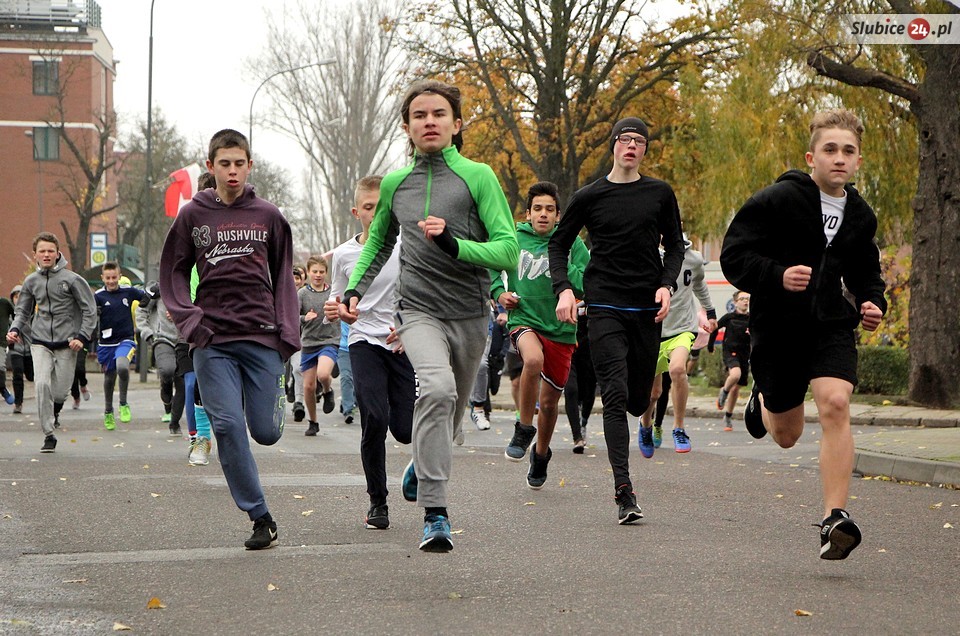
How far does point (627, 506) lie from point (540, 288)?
261 centimetres

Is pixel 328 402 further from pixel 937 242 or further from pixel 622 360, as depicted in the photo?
pixel 622 360

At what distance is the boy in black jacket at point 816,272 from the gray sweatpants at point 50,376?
26.6ft

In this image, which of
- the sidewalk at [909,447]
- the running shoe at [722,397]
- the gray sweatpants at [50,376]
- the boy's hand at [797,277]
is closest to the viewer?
the boy's hand at [797,277]

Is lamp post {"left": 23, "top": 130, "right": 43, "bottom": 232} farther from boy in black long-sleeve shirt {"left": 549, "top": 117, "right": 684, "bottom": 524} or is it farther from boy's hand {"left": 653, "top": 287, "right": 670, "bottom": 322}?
boy's hand {"left": 653, "top": 287, "right": 670, "bottom": 322}

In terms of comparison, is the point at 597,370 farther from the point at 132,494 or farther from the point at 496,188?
the point at 132,494

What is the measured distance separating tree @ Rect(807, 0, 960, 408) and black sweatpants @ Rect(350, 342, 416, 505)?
13.1 metres

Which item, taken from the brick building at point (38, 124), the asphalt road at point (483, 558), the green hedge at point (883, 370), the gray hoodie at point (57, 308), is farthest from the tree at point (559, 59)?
the brick building at point (38, 124)

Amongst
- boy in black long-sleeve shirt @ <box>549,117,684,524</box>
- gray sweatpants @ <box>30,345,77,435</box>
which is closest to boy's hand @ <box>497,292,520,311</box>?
boy in black long-sleeve shirt @ <box>549,117,684,524</box>

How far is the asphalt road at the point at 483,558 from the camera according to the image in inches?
193

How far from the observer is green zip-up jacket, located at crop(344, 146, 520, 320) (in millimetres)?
6410

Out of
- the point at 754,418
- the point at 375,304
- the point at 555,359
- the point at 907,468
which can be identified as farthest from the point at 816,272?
the point at 907,468

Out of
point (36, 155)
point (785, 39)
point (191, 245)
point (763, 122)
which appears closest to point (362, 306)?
point (191, 245)

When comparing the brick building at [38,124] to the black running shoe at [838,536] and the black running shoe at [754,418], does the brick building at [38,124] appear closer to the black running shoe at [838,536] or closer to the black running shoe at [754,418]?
the black running shoe at [754,418]

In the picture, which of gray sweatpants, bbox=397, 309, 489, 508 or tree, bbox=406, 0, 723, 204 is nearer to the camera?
gray sweatpants, bbox=397, 309, 489, 508
